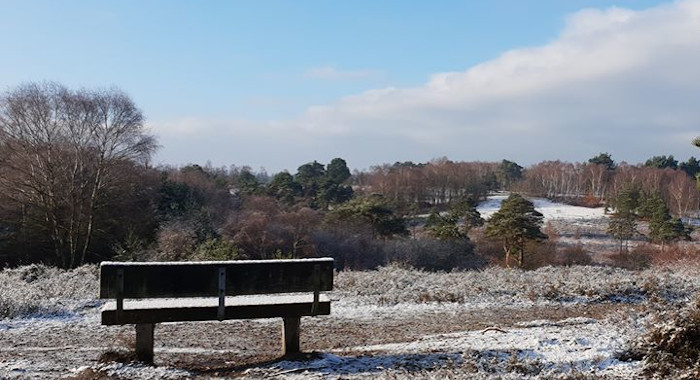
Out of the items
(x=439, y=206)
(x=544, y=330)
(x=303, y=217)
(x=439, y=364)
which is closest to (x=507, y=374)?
(x=439, y=364)

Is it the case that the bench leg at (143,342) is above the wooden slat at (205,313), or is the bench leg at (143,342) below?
below

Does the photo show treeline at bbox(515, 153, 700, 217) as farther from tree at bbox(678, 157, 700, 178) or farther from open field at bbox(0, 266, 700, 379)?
open field at bbox(0, 266, 700, 379)

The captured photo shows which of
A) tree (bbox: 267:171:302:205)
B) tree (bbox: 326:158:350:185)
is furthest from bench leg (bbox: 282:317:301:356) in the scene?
tree (bbox: 326:158:350:185)

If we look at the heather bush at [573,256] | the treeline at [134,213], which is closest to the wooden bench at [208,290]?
the treeline at [134,213]

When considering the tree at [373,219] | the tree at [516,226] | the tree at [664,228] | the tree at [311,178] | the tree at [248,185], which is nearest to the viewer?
the tree at [516,226]

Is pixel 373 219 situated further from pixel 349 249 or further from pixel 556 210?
pixel 556 210

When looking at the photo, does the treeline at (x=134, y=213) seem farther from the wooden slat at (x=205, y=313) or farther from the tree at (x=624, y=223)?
the tree at (x=624, y=223)

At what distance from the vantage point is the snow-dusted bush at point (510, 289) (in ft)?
36.7

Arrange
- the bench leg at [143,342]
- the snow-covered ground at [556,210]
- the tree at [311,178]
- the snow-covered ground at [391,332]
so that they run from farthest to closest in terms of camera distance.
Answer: the snow-covered ground at [556,210]
the tree at [311,178]
the bench leg at [143,342]
the snow-covered ground at [391,332]

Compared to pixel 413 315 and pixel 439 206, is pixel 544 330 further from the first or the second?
pixel 439 206

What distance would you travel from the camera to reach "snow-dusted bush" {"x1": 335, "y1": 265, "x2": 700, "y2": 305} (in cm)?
1118

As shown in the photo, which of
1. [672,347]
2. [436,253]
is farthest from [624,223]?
[672,347]

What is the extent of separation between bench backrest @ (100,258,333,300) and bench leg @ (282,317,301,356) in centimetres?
43

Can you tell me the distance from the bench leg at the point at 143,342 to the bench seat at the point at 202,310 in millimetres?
177
